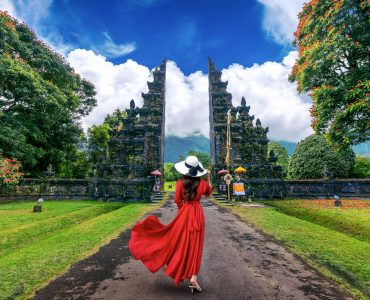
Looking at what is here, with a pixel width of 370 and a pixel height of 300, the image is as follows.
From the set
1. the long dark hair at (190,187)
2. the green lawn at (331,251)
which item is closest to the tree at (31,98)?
the long dark hair at (190,187)

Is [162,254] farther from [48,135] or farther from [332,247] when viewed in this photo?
[48,135]

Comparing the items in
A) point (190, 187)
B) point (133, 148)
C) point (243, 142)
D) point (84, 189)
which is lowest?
point (84, 189)

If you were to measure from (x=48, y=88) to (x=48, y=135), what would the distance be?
21.7 ft

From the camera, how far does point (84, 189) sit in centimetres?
2123

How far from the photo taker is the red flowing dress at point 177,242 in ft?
12.2

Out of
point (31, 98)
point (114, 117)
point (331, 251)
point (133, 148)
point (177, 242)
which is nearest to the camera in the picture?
point (177, 242)

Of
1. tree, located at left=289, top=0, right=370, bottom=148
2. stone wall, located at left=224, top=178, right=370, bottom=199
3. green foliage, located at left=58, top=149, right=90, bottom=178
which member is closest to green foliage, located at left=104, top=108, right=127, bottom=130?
green foliage, located at left=58, top=149, right=90, bottom=178

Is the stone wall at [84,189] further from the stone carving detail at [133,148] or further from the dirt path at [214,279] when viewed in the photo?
the dirt path at [214,279]

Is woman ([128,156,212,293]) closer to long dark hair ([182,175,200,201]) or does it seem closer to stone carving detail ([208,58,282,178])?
long dark hair ([182,175,200,201])

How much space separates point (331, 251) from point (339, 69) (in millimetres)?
11290

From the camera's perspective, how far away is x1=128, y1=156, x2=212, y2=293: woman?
3723 mm

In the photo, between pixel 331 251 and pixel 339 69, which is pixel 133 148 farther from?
pixel 331 251

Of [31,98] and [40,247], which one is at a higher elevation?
[31,98]

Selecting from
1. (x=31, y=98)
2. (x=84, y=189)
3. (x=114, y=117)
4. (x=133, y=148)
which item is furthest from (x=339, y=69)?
(x=114, y=117)
